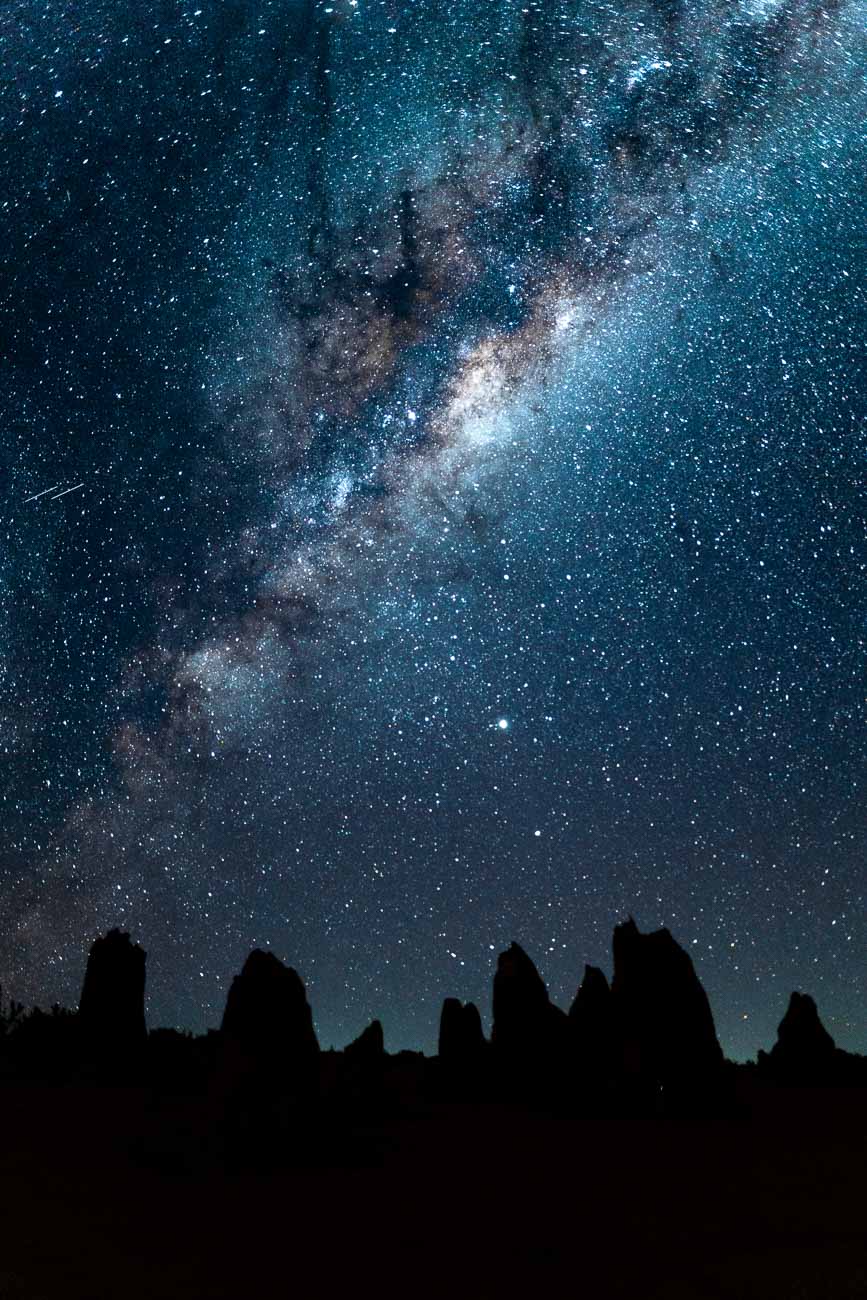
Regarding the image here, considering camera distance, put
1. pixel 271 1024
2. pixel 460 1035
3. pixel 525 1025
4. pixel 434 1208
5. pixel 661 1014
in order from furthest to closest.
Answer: pixel 460 1035 → pixel 525 1025 → pixel 661 1014 → pixel 271 1024 → pixel 434 1208

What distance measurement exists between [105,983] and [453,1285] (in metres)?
18.5

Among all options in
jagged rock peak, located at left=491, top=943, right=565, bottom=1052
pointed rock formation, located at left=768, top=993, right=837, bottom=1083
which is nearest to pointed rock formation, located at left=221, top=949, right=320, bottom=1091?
jagged rock peak, located at left=491, top=943, right=565, bottom=1052

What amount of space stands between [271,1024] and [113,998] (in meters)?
9.67

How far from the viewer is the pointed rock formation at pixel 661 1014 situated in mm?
23312

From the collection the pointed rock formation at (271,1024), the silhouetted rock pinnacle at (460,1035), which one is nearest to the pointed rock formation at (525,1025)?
the silhouetted rock pinnacle at (460,1035)

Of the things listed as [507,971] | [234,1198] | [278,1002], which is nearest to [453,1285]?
[234,1198]

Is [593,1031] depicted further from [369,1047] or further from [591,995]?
[369,1047]

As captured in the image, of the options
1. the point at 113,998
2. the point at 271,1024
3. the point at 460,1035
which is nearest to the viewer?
the point at 271,1024

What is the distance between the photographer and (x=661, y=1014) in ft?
81.5

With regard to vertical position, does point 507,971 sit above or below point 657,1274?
above

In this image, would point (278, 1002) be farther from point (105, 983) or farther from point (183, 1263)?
point (105, 983)

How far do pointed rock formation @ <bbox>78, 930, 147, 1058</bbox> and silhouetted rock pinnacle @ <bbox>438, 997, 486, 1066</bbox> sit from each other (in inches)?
374

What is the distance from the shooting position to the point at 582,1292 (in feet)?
36.4

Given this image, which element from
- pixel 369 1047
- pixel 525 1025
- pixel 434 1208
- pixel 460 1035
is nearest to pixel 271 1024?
pixel 434 1208
